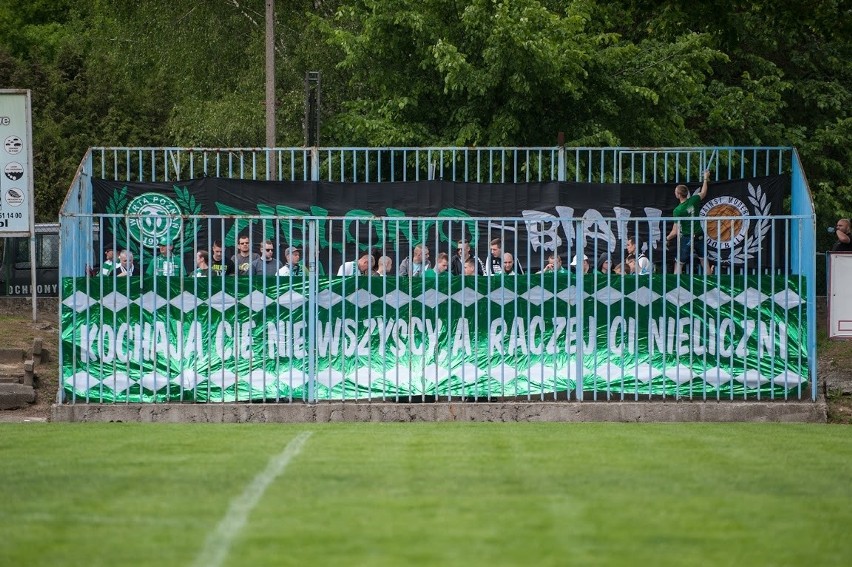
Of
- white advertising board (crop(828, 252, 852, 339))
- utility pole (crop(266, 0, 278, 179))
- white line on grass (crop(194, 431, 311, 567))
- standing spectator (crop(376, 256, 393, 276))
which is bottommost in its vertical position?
white line on grass (crop(194, 431, 311, 567))

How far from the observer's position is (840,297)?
1527 cm

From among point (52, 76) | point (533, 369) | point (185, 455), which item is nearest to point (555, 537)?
point (185, 455)

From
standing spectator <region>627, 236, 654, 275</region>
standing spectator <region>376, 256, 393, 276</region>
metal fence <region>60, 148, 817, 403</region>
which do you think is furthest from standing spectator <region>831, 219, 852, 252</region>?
standing spectator <region>376, 256, 393, 276</region>

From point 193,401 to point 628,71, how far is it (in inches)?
649

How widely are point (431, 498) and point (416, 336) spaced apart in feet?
21.8

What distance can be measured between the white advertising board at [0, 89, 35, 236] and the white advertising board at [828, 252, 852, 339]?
10.3 metres

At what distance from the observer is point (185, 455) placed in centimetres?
1024

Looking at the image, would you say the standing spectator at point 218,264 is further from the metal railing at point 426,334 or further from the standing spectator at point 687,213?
the standing spectator at point 687,213

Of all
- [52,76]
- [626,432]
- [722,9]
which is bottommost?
[626,432]

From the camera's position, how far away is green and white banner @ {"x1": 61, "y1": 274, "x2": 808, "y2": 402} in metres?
14.7

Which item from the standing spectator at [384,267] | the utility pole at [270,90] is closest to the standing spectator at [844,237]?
the standing spectator at [384,267]

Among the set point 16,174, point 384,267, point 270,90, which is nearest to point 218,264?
point 384,267

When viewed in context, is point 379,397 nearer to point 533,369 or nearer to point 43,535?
point 533,369

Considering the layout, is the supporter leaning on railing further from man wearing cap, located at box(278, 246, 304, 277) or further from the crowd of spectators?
man wearing cap, located at box(278, 246, 304, 277)
